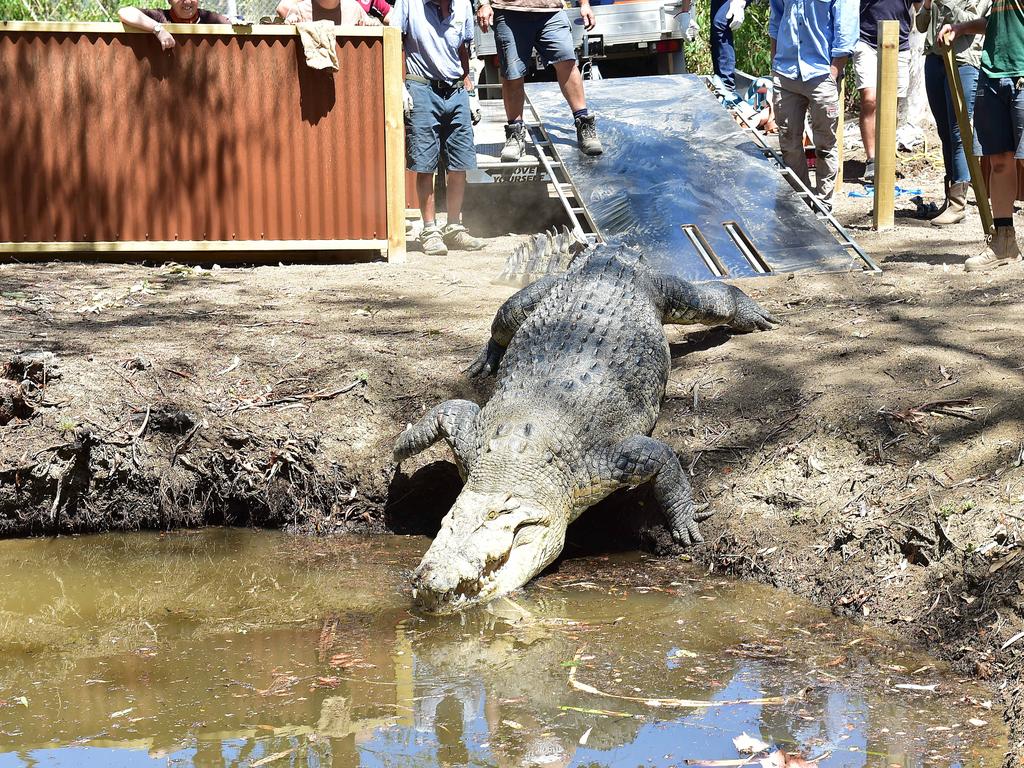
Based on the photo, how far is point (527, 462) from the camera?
4.53 metres

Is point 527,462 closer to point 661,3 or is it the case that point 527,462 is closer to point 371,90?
point 371,90

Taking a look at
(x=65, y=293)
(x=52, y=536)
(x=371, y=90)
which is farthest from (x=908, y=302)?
(x=65, y=293)

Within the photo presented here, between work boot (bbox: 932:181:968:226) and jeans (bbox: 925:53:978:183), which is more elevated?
jeans (bbox: 925:53:978:183)

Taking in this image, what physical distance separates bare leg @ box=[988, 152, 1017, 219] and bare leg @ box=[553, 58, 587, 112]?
3114mm

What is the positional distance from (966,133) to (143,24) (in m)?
5.64

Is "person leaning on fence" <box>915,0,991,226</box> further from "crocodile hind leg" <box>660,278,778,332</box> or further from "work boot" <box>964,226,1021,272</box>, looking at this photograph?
"crocodile hind leg" <box>660,278,778,332</box>

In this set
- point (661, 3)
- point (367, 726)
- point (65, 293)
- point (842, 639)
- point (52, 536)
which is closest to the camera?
point (367, 726)

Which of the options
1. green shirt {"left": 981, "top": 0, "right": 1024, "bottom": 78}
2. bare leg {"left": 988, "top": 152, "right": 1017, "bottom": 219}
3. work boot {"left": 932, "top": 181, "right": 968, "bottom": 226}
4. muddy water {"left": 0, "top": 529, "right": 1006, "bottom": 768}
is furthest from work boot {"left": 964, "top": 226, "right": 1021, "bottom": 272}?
muddy water {"left": 0, "top": 529, "right": 1006, "bottom": 768}

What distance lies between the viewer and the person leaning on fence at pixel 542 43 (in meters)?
8.24

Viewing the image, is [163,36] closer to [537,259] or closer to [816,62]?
[537,259]

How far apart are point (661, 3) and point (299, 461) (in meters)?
7.21

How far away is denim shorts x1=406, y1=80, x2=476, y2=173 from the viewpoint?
328 inches

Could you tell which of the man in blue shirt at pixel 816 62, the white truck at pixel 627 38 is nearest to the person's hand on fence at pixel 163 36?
the white truck at pixel 627 38

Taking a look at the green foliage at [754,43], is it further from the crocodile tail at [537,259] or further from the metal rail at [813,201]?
the crocodile tail at [537,259]
